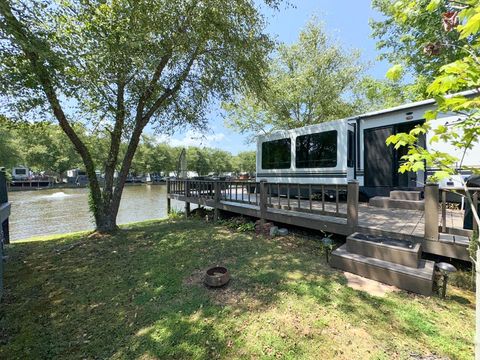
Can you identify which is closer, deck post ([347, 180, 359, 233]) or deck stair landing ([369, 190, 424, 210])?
deck post ([347, 180, 359, 233])

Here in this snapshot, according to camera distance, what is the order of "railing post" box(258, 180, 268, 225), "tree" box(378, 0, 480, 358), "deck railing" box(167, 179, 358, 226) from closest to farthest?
Answer: "tree" box(378, 0, 480, 358), "deck railing" box(167, 179, 358, 226), "railing post" box(258, 180, 268, 225)

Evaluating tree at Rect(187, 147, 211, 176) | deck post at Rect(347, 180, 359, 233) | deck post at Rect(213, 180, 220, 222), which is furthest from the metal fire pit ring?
tree at Rect(187, 147, 211, 176)

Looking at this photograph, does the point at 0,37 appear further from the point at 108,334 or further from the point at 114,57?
the point at 108,334

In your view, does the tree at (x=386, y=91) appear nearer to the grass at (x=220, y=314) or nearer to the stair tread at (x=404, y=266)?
the stair tread at (x=404, y=266)

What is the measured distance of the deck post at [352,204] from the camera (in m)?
4.33

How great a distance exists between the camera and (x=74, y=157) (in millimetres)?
39406

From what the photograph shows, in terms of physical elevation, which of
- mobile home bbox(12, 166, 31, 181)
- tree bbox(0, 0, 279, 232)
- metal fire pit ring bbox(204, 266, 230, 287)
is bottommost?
metal fire pit ring bbox(204, 266, 230, 287)

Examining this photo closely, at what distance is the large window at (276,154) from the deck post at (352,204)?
4369 millimetres

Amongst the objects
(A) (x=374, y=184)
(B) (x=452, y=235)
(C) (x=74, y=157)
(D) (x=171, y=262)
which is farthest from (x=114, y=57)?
(C) (x=74, y=157)

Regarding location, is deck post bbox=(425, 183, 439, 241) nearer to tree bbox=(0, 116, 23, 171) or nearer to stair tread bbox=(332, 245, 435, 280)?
Result: stair tread bbox=(332, 245, 435, 280)

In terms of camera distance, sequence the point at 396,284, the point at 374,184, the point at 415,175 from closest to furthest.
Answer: the point at 396,284
the point at 415,175
the point at 374,184

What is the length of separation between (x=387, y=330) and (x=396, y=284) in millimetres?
959

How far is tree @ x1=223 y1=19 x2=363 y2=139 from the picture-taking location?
45.0 ft

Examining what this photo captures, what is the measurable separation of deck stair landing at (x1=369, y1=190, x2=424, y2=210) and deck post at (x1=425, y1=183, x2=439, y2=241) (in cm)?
260
